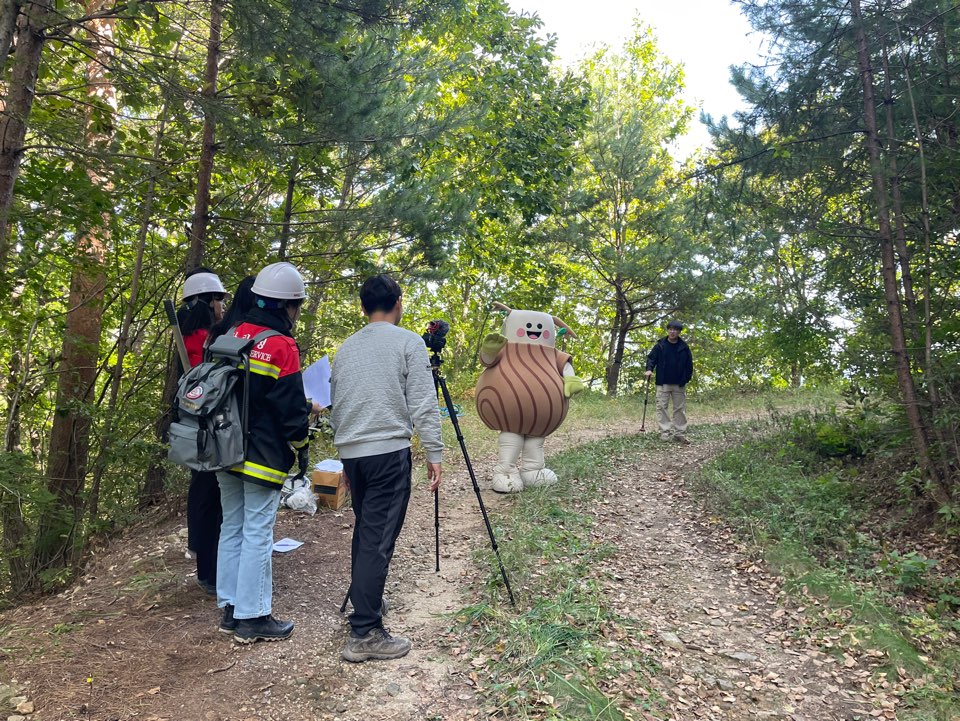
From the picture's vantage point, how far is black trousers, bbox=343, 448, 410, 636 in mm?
3459

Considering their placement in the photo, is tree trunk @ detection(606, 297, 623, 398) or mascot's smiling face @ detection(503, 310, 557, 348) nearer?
mascot's smiling face @ detection(503, 310, 557, 348)

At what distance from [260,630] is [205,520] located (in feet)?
2.81

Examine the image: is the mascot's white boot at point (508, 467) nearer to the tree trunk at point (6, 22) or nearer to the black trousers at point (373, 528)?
the black trousers at point (373, 528)

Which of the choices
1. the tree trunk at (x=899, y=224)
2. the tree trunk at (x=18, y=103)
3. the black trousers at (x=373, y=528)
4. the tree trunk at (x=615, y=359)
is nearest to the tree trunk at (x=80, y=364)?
the tree trunk at (x=18, y=103)

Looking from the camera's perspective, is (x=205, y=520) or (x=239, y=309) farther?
(x=205, y=520)

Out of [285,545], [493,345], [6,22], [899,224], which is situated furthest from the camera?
[493,345]

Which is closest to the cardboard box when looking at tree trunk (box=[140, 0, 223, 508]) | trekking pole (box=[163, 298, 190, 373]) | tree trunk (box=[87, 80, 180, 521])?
tree trunk (box=[140, 0, 223, 508])

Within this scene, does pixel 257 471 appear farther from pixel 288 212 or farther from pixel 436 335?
A: pixel 288 212

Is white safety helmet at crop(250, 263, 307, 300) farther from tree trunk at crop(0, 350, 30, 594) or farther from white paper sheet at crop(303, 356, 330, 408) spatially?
tree trunk at crop(0, 350, 30, 594)

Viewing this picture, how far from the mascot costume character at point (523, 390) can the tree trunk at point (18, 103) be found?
417cm

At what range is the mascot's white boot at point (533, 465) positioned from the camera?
690cm

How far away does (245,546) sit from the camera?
349cm

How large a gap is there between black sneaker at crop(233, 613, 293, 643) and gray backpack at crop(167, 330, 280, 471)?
3.10 ft

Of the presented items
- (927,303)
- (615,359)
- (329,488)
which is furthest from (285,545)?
(615,359)
